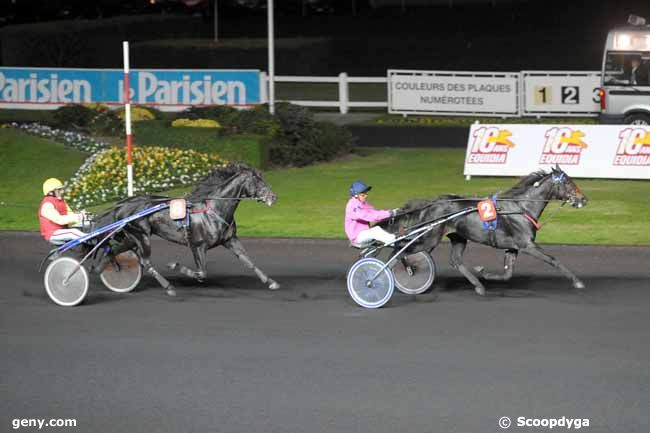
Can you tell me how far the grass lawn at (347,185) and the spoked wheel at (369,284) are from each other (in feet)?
13.2

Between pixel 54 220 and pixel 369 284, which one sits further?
pixel 54 220

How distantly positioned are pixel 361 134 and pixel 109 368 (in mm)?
16638

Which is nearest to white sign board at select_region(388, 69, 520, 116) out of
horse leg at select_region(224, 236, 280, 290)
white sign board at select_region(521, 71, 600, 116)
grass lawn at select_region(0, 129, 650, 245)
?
white sign board at select_region(521, 71, 600, 116)

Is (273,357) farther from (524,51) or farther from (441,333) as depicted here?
(524,51)

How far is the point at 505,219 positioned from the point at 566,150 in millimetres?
8086

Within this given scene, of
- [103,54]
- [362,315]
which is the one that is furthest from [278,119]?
[103,54]

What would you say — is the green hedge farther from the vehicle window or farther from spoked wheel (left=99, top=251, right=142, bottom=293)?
spoked wheel (left=99, top=251, right=142, bottom=293)

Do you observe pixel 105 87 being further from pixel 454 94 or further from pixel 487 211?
pixel 487 211

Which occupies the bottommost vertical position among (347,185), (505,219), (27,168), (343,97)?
(347,185)

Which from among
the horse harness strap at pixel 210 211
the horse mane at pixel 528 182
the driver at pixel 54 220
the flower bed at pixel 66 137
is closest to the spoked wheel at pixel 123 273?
the driver at pixel 54 220

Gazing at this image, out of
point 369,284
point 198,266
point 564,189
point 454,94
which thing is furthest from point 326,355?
point 454,94

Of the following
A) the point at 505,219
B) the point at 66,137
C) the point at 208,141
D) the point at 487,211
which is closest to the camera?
the point at 487,211
